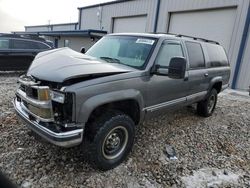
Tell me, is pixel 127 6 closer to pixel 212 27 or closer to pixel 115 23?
pixel 115 23

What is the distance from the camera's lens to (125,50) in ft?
13.1

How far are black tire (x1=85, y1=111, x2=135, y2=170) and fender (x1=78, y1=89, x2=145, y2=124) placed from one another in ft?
0.82

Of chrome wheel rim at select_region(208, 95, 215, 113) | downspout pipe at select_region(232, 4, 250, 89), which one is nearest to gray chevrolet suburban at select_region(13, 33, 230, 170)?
chrome wheel rim at select_region(208, 95, 215, 113)

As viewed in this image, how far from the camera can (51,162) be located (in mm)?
3326

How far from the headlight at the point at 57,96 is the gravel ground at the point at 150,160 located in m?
1.07

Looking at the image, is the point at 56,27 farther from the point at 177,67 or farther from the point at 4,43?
the point at 177,67

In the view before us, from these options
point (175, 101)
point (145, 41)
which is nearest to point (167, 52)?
point (145, 41)

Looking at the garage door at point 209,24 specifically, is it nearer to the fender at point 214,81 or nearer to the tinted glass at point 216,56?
the tinted glass at point 216,56

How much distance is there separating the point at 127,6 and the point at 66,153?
14868 mm

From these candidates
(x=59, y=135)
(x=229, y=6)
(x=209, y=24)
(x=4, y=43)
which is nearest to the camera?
(x=59, y=135)

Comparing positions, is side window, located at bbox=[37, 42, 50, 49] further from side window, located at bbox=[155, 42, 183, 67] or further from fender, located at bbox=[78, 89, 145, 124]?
fender, located at bbox=[78, 89, 145, 124]

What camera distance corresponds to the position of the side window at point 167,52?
3.83 m

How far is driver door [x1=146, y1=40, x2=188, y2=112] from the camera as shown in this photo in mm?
3688

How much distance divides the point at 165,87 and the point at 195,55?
1476mm
